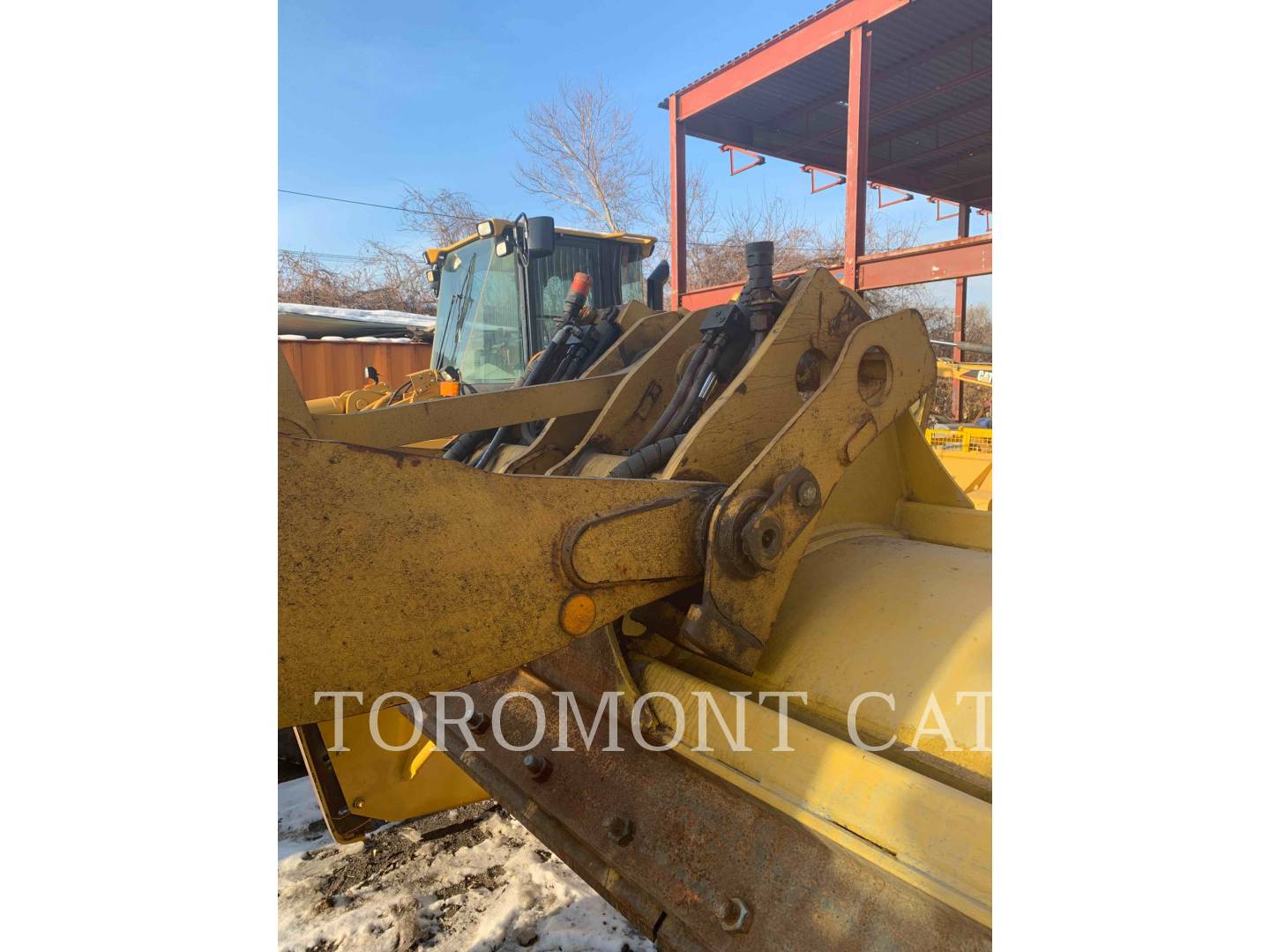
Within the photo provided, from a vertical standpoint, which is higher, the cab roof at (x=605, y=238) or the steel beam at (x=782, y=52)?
the steel beam at (x=782, y=52)

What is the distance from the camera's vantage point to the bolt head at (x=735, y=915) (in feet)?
3.62

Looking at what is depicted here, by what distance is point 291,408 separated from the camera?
142cm

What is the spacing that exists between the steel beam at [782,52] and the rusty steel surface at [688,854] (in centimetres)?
604

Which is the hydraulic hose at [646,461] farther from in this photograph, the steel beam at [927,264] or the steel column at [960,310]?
the steel column at [960,310]

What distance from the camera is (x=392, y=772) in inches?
91.1

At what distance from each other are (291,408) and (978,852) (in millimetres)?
1394

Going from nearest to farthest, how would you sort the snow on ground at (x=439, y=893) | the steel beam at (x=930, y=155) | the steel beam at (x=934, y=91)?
1. the snow on ground at (x=439, y=893)
2. the steel beam at (x=934, y=91)
3. the steel beam at (x=930, y=155)

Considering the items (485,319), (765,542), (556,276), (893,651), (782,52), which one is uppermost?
(782,52)

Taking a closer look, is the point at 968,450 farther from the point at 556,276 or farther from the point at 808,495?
the point at 808,495

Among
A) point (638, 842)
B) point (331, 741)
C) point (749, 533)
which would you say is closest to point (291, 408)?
point (749, 533)

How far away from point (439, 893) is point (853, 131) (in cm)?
617

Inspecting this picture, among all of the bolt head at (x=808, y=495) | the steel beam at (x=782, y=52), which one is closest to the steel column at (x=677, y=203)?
the steel beam at (x=782, y=52)

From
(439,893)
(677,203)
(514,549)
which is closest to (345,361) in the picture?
(677,203)

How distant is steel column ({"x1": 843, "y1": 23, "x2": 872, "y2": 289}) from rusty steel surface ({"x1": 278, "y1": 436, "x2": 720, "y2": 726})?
19.1 feet
